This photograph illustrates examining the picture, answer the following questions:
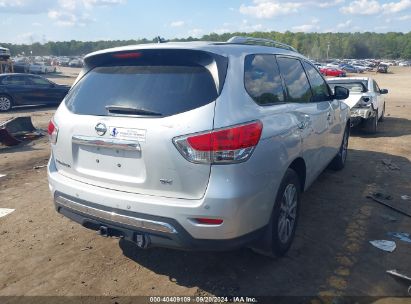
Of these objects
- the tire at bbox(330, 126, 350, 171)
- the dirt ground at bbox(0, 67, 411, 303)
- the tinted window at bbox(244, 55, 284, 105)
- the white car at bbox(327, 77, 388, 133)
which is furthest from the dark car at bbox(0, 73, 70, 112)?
the tinted window at bbox(244, 55, 284, 105)

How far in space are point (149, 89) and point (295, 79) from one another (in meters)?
1.88

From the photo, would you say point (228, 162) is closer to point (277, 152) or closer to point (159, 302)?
point (277, 152)

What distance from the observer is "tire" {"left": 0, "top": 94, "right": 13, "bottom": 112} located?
1528cm

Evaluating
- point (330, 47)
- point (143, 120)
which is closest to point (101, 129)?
point (143, 120)

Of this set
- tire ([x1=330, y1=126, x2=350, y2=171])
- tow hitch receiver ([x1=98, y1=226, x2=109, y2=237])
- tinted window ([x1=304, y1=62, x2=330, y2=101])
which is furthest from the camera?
tire ([x1=330, y1=126, x2=350, y2=171])

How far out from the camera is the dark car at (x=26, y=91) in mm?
15336

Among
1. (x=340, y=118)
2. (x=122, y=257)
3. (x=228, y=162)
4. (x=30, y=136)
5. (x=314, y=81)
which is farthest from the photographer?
(x=30, y=136)

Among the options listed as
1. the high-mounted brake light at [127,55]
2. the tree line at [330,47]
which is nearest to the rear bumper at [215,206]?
the high-mounted brake light at [127,55]

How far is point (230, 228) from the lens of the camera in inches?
111

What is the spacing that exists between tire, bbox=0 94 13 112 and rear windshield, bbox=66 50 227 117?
13800 mm

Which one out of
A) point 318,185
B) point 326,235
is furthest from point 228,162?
point 318,185

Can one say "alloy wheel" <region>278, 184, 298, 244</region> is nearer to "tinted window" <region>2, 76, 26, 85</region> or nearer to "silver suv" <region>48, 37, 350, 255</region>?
"silver suv" <region>48, 37, 350, 255</region>

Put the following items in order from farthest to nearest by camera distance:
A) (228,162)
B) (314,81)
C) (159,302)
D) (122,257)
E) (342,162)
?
(342,162)
(314,81)
(122,257)
(159,302)
(228,162)

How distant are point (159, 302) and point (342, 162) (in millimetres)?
4644
